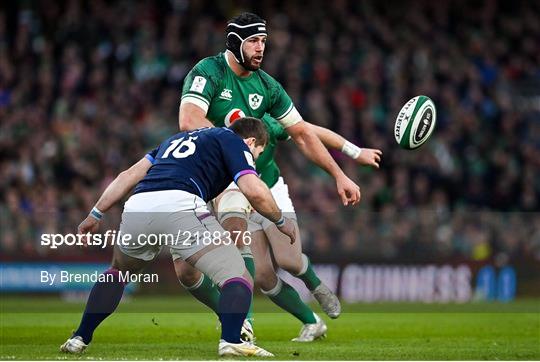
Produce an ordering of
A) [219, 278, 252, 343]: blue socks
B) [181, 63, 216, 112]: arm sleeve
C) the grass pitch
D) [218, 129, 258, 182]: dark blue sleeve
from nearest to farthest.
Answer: [219, 278, 252, 343]: blue socks
[218, 129, 258, 182]: dark blue sleeve
the grass pitch
[181, 63, 216, 112]: arm sleeve

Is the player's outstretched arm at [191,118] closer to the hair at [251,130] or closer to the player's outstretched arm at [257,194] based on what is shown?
the hair at [251,130]

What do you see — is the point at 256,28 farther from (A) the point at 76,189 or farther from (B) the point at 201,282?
(A) the point at 76,189

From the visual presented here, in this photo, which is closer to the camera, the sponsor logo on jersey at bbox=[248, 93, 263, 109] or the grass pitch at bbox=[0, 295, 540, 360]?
the grass pitch at bbox=[0, 295, 540, 360]

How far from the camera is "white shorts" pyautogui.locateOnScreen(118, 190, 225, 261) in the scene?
9367 mm

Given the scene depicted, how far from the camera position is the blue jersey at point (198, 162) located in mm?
9445

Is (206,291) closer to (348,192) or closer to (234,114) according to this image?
(348,192)

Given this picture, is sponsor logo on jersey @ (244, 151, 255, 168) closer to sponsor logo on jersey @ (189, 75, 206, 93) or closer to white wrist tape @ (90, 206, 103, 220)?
white wrist tape @ (90, 206, 103, 220)

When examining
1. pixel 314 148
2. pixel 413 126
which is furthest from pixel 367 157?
pixel 413 126

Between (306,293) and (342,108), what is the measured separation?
21.4ft

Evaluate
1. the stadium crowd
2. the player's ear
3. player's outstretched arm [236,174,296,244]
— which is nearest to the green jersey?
the player's ear

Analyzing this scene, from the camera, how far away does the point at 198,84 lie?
1119 cm

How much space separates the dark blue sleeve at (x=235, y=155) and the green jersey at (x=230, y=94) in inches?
67.4

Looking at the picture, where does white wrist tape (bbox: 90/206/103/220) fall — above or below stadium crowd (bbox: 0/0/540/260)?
below

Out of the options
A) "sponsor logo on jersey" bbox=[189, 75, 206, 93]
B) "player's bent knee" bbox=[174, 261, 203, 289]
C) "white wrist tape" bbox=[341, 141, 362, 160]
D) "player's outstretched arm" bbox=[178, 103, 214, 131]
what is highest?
"sponsor logo on jersey" bbox=[189, 75, 206, 93]
